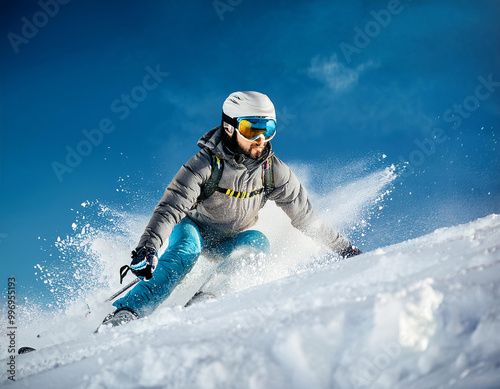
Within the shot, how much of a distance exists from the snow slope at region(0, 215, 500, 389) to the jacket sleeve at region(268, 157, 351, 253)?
204cm

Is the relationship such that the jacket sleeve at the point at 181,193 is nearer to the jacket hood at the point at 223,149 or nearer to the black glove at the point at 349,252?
the jacket hood at the point at 223,149

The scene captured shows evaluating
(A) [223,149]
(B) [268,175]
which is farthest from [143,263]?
(B) [268,175]

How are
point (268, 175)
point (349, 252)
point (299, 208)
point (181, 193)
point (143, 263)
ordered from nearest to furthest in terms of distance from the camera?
point (143, 263) < point (181, 193) < point (268, 175) < point (299, 208) < point (349, 252)

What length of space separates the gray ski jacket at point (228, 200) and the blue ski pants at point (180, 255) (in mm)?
119

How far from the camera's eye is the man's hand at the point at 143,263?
8.47 feet

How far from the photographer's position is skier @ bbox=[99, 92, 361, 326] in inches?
109

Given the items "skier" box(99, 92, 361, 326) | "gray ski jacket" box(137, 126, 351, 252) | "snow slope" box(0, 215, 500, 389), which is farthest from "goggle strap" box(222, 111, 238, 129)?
"snow slope" box(0, 215, 500, 389)

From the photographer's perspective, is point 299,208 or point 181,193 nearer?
point 181,193

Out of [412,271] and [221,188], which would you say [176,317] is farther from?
[221,188]

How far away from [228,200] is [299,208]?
84 centimetres

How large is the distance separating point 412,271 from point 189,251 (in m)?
2.20

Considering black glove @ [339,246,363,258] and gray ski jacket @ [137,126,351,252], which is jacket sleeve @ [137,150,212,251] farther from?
black glove @ [339,246,363,258]

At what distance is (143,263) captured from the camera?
2586 millimetres

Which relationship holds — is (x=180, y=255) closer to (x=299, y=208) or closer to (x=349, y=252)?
(x=299, y=208)
